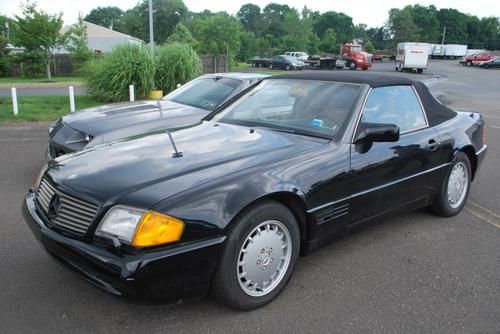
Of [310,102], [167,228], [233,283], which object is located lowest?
[233,283]

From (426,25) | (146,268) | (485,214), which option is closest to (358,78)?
(485,214)

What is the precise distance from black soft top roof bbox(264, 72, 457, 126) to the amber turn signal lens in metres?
2.14

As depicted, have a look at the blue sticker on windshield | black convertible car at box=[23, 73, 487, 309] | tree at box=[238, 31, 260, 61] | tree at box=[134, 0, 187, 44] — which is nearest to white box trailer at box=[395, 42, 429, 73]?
tree at box=[238, 31, 260, 61]

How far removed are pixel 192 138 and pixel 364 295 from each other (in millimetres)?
1730

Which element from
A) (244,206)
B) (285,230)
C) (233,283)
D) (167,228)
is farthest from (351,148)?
(167,228)

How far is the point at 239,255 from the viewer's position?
2.78m

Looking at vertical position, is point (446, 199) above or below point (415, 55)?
below

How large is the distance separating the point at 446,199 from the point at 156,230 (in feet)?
10.7

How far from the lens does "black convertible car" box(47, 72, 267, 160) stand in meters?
5.32

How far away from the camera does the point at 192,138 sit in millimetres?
3605

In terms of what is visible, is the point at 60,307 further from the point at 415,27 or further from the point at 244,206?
the point at 415,27

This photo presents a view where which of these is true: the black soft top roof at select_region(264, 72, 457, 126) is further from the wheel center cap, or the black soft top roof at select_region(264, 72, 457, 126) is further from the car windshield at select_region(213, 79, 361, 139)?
the wheel center cap

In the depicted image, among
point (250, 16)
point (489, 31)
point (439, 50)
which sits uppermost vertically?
point (250, 16)

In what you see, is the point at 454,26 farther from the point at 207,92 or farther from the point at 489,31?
the point at 207,92
